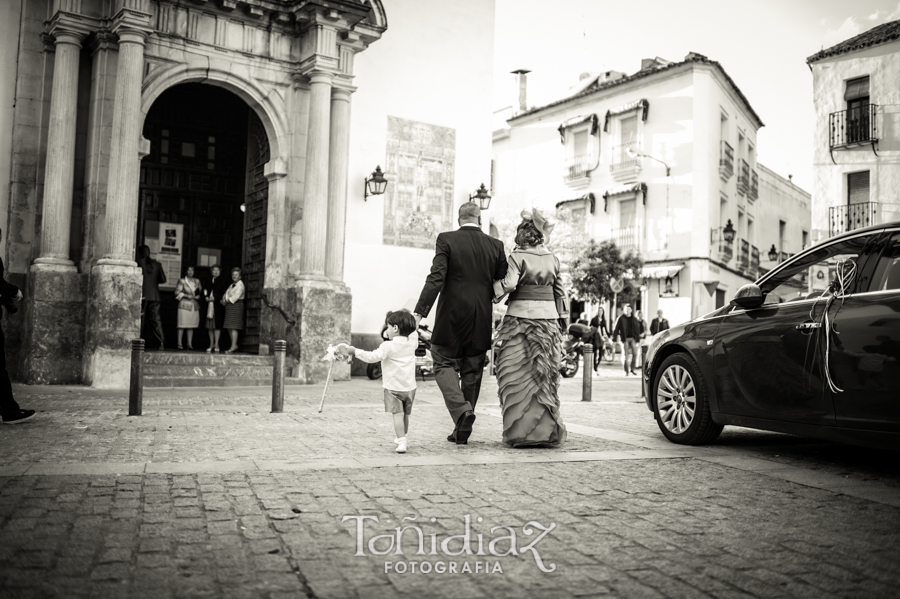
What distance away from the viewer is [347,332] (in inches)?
607

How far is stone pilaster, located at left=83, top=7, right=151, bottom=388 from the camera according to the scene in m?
12.8

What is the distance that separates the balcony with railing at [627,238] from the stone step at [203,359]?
23923 millimetres

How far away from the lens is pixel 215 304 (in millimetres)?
16688

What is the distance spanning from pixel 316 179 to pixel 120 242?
3.67 metres

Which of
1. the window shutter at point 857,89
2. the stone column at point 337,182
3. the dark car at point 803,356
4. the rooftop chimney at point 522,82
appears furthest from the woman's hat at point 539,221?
the rooftop chimney at point 522,82

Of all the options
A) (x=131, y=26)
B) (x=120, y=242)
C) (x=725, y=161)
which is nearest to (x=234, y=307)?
(x=120, y=242)

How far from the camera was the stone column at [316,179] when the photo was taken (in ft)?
49.4

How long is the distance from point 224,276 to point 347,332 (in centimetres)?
403

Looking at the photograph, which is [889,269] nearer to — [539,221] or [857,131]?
[539,221]

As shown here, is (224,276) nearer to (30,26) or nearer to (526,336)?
(30,26)

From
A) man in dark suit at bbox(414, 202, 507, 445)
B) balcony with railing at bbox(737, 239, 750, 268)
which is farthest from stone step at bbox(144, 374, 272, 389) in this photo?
balcony with railing at bbox(737, 239, 750, 268)

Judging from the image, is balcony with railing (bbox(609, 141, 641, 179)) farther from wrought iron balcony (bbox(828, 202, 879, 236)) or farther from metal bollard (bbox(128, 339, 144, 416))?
metal bollard (bbox(128, 339, 144, 416))

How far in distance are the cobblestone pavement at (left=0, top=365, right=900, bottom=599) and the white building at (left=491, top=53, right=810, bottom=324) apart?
2801 cm

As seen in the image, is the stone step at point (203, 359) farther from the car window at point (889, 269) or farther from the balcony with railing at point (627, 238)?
the balcony with railing at point (627, 238)
